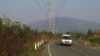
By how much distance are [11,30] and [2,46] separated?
8.53 feet

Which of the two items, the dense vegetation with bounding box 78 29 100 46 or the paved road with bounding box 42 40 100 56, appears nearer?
the paved road with bounding box 42 40 100 56

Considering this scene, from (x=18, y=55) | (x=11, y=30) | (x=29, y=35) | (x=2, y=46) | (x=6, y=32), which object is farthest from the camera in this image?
(x=29, y=35)

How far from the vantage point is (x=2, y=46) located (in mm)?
15906

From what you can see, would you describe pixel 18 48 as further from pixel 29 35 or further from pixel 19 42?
pixel 29 35

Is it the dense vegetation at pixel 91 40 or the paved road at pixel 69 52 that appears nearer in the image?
the paved road at pixel 69 52

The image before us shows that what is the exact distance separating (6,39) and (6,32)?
68cm

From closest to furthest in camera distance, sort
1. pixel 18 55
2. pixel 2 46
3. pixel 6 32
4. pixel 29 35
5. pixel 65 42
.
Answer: pixel 2 46
pixel 6 32
pixel 18 55
pixel 29 35
pixel 65 42

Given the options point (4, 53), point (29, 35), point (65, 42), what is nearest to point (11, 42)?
point (4, 53)

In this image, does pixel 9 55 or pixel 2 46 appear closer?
pixel 2 46

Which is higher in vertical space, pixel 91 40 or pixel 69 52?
pixel 91 40

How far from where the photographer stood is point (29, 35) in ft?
126

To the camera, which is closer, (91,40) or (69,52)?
(69,52)

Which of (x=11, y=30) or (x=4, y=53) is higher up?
(x=11, y=30)

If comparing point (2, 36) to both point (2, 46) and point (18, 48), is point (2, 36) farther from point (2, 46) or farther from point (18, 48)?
point (18, 48)
